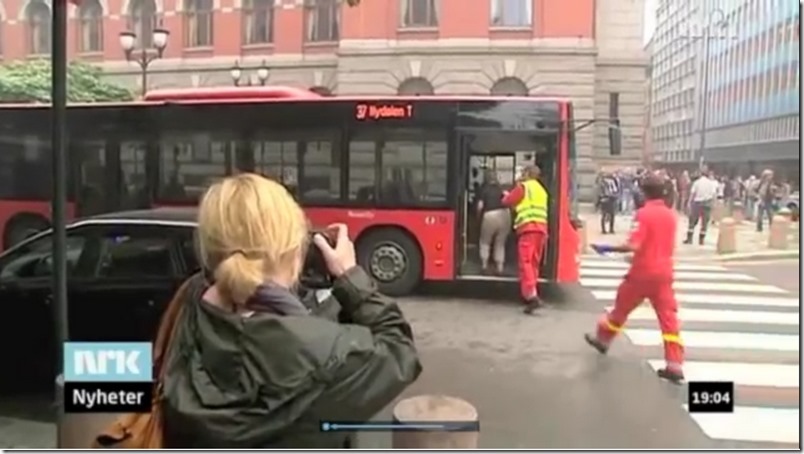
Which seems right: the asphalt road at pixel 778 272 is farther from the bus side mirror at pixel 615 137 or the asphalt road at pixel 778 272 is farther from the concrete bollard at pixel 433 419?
the concrete bollard at pixel 433 419

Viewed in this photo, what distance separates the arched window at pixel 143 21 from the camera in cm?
190

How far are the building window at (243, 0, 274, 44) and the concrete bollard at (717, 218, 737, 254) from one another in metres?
1.15

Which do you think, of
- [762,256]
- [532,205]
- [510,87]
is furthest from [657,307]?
[510,87]

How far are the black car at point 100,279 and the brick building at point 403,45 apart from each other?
1.17 feet

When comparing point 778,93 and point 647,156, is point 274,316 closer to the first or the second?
point 647,156

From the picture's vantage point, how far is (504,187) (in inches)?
78.5

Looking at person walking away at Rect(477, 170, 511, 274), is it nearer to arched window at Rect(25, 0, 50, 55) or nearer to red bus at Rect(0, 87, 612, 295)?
red bus at Rect(0, 87, 612, 295)

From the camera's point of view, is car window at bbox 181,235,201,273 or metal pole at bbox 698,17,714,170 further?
metal pole at bbox 698,17,714,170

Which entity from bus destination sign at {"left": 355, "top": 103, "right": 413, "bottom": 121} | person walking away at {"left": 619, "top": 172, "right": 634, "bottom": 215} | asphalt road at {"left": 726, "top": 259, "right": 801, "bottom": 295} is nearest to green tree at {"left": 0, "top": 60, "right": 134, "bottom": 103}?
bus destination sign at {"left": 355, "top": 103, "right": 413, "bottom": 121}

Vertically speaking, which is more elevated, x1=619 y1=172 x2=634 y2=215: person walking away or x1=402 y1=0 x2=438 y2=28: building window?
x1=402 y1=0 x2=438 y2=28: building window

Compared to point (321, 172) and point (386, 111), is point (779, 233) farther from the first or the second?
point (321, 172)

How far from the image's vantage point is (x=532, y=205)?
1.97 meters

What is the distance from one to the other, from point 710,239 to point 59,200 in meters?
1.52

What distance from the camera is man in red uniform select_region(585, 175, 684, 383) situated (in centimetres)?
189
